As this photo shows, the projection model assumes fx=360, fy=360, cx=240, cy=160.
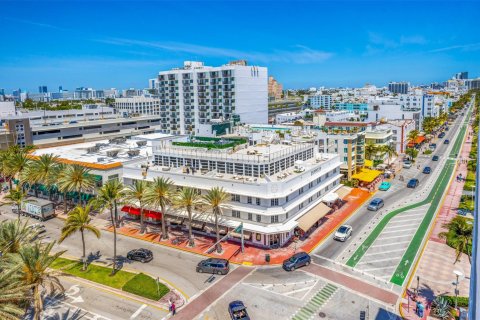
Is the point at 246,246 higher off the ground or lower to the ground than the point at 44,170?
lower

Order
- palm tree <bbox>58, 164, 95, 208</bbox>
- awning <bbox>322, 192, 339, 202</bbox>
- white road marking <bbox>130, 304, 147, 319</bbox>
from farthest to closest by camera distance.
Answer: awning <bbox>322, 192, 339, 202</bbox>
palm tree <bbox>58, 164, 95, 208</bbox>
white road marking <bbox>130, 304, 147, 319</bbox>

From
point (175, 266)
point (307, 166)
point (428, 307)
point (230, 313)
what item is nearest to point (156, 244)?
point (175, 266)

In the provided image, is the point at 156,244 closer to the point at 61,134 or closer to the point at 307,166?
the point at 307,166

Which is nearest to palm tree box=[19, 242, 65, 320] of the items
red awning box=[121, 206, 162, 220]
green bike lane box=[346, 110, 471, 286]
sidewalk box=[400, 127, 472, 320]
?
red awning box=[121, 206, 162, 220]

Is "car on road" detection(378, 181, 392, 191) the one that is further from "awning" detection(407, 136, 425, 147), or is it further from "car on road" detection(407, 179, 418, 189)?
"awning" detection(407, 136, 425, 147)

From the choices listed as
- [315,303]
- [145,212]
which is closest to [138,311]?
[315,303]

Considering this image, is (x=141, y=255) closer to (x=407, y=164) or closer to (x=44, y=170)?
(x=44, y=170)
